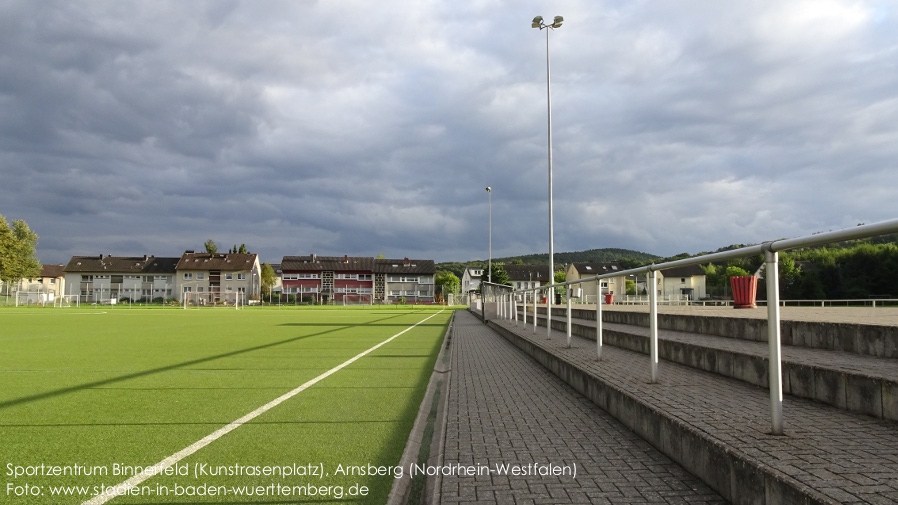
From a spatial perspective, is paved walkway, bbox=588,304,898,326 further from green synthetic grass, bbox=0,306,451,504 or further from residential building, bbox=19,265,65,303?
residential building, bbox=19,265,65,303

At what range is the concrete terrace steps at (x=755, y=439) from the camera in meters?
2.54

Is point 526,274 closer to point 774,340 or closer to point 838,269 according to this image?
point 838,269

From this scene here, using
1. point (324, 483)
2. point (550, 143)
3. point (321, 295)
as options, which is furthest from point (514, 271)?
point (324, 483)

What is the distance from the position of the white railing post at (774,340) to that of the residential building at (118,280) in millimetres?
109896

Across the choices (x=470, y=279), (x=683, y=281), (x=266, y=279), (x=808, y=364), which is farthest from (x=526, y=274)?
(x=808, y=364)

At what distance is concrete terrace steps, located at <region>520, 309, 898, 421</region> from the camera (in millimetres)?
3634

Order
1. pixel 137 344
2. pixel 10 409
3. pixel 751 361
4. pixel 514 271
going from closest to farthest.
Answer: pixel 751 361 < pixel 10 409 < pixel 137 344 < pixel 514 271

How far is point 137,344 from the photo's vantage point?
14430 millimetres

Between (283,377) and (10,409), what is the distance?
3.27 m

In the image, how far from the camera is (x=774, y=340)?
3.40m

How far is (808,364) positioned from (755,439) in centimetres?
143

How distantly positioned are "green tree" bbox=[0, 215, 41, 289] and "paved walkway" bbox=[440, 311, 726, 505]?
246 feet

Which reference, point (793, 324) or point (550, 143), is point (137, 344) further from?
point (550, 143)

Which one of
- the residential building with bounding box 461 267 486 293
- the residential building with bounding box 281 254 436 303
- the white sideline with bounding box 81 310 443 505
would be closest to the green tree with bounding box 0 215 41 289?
the residential building with bounding box 281 254 436 303
